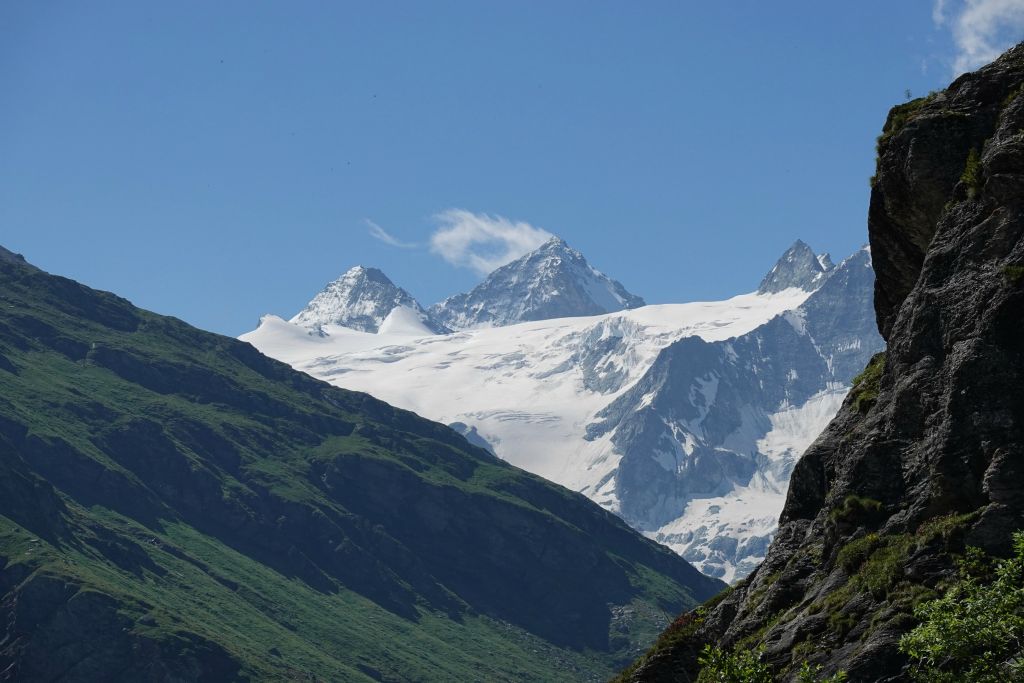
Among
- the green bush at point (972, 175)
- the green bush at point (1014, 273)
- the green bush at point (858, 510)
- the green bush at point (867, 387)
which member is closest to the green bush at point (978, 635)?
the green bush at point (858, 510)

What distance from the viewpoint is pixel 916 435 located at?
42.7 meters

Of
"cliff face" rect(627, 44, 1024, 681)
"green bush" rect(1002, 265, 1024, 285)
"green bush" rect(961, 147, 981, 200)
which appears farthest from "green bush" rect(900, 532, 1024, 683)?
"green bush" rect(961, 147, 981, 200)

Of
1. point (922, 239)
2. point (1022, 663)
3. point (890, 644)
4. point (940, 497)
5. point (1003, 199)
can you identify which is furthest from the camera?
point (922, 239)

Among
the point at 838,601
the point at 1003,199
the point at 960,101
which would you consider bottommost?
the point at 838,601

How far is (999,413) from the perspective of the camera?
39.2 meters

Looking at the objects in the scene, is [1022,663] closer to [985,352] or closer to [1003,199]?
[985,352]

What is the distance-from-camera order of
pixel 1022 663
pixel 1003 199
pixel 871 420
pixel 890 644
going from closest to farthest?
pixel 1022 663, pixel 890 644, pixel 1003 199, pixel 871 420

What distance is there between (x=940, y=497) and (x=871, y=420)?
6120 mm

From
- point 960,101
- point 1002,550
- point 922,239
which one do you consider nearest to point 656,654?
point 1002,550

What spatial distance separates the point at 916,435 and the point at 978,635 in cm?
1096

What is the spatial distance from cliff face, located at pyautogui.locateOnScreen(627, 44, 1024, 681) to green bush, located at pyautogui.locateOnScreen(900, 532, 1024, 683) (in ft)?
7.60

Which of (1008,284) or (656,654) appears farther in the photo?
(656,654)

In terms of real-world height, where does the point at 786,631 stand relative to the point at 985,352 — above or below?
below

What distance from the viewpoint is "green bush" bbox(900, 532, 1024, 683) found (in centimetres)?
3256
